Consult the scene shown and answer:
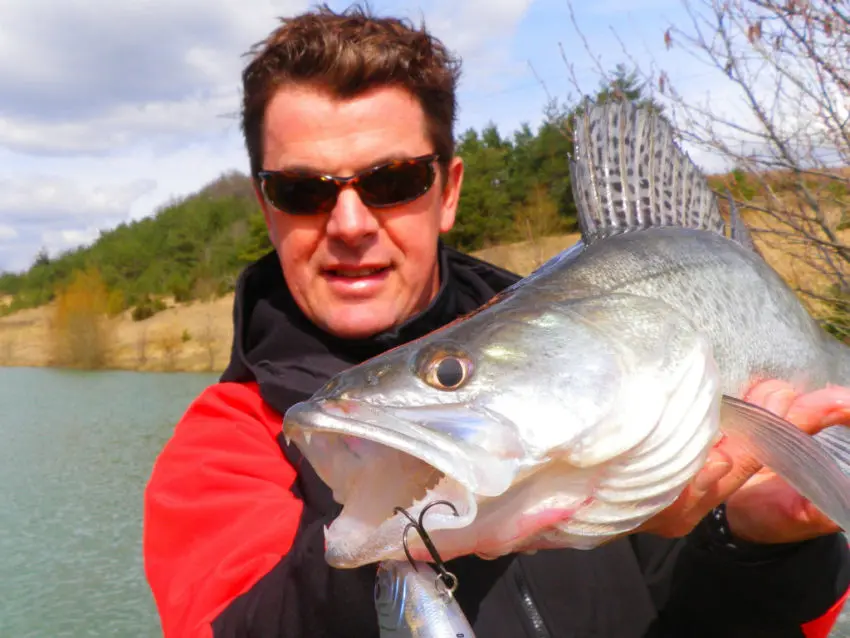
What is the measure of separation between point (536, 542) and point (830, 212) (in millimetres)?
5172

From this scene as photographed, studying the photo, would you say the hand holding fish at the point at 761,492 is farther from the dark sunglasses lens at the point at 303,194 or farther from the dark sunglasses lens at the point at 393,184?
the dark sunglasses lens at the point at 303,194

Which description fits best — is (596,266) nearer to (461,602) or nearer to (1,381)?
(461,602)

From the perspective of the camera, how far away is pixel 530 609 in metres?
1.98

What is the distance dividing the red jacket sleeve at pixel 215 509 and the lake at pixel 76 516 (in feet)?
10.8

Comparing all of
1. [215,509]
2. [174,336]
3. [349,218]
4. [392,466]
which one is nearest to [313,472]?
[215,509]

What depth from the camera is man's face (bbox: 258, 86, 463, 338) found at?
2.40 m

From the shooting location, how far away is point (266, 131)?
8.32 ft

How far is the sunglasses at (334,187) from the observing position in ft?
7.86

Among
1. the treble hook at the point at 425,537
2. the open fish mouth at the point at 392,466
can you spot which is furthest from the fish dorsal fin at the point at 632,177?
the treble hook at the point at 425,537

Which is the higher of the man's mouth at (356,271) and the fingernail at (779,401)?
the man's mouth at (356,271)

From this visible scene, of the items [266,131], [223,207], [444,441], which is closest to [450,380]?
[444,441]

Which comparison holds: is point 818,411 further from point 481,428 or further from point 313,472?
point 313,472

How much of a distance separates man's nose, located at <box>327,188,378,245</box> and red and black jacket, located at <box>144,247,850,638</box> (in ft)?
1.18

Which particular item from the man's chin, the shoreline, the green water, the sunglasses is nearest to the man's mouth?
the man's chin
